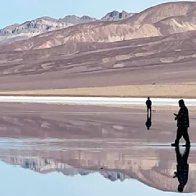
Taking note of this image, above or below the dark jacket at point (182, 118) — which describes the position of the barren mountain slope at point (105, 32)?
above

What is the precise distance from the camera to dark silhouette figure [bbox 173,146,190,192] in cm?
1364

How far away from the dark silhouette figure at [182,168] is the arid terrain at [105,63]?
152 ft

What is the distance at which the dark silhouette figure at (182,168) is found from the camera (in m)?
13.6

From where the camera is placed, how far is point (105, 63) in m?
126

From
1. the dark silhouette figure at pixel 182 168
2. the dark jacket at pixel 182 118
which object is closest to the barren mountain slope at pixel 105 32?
the dark jacket at pixel 182 118

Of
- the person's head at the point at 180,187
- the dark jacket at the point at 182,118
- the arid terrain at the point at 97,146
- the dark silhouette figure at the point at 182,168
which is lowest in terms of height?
the arid terrain at the point at 97,146

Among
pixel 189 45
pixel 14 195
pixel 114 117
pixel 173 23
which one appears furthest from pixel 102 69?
pixel 14 195

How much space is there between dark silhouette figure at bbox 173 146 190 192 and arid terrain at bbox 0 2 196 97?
46.5m

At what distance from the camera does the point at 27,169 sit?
51.9 feet

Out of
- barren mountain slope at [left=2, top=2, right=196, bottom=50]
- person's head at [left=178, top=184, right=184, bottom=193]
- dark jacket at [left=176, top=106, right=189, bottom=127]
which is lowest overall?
person's head at [left=178, top=184, right=184, bottom=193]

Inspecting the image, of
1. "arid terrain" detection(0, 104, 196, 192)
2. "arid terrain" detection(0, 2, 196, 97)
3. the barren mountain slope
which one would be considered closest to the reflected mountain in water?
"arid terrain" detection(0, 104, 196, 192)

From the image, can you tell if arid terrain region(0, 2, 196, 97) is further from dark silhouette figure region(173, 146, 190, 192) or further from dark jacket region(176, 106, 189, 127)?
dark silhouette figure region(173, 146, 190, 192)

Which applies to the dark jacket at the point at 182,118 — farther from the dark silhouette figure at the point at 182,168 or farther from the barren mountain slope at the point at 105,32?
the barren mountain slope at the point at 105,32

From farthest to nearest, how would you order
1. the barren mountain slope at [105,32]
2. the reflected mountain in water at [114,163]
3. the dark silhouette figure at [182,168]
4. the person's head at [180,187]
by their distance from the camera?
the barren mountain slope at [105,32], the reflected mountain in water at [114,163], the dark silhouette figure at [182,168], the person's head at [180,187]
